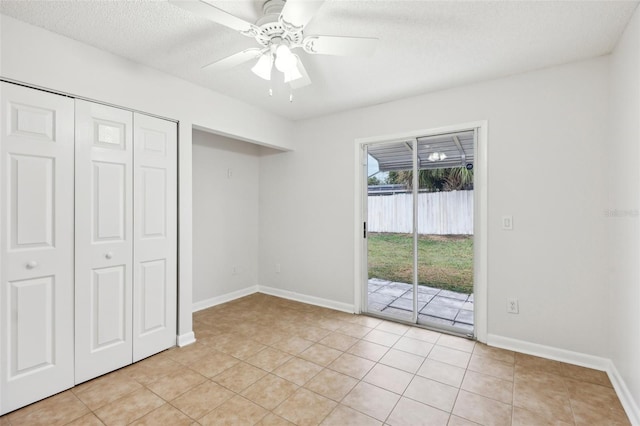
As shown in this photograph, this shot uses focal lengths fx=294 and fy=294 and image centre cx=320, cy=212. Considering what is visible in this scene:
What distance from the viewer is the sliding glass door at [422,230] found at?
3.09 m

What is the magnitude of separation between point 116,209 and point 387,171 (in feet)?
8.95

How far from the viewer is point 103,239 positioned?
227 centimetres

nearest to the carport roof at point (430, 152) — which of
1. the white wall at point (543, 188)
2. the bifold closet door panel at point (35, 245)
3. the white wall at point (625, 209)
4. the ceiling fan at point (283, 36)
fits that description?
the white wall at point (543, 188)

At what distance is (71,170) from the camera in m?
2.09

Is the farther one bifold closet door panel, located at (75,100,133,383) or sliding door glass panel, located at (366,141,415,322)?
sliding door glass panel, located at (366,141,415,322)

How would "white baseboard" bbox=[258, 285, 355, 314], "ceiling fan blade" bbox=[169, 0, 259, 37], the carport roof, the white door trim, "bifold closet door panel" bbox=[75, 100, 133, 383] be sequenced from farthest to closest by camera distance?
"white baseboard" bbox=[258, 285, 355, 314], the carport roof, the white door trim, "bifold closet door panel" bbox=[75, 100, 133, 383], "ceiling fan blade" bbox=[169, 0, 259, 37]

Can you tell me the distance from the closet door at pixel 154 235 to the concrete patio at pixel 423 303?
2.26 metres

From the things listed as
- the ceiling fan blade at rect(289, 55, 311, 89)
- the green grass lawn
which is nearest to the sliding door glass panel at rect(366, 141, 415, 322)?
the green grass lawn

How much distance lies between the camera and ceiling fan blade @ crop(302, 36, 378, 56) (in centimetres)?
168

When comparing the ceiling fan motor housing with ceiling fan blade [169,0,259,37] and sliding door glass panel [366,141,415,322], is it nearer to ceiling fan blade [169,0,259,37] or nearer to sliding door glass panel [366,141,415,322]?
ceiling fan blade [169,0,259,37]

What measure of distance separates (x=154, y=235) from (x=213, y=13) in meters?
1.88

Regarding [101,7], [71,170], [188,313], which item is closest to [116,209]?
[71,170]

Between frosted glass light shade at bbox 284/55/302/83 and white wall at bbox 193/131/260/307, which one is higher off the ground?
frosted glass light shade at bbox 284/55/302/83

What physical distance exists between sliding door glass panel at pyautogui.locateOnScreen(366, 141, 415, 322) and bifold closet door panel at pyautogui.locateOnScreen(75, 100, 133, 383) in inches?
98.2
